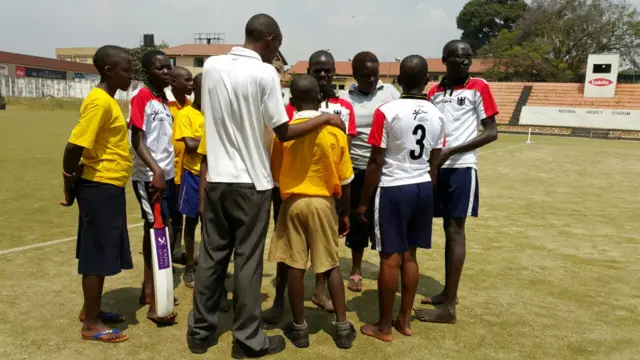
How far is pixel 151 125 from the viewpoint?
4.04 m

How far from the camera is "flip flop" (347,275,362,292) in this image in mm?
4688

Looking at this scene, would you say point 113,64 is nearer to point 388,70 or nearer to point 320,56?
point 320,56

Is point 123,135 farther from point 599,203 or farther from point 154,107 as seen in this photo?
point 599,203

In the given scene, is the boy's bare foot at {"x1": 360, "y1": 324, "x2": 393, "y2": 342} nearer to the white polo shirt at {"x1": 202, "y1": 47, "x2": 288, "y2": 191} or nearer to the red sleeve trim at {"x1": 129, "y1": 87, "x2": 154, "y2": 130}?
the white polo shirt at {"x1": 202, "y1": 47, "x2": 288, "y2": 191}

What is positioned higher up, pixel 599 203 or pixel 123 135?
pixel 123 135

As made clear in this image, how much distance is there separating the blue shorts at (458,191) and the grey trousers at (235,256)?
64.3 inches

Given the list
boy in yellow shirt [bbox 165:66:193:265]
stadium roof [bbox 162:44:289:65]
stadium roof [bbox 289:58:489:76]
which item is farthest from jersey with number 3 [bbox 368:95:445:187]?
stadium roof [bbox 289:58:489:76]

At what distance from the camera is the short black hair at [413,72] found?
11.5 feet

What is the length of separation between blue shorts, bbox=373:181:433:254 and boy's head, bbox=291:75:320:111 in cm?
84

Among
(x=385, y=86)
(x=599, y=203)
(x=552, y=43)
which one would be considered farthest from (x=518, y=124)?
(x=385, y=86)

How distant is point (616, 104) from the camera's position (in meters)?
37.5

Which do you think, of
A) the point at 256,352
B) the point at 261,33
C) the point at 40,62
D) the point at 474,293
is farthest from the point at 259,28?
the point at 40,62

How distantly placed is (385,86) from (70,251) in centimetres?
396

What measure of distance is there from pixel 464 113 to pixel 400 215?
1.15 m
